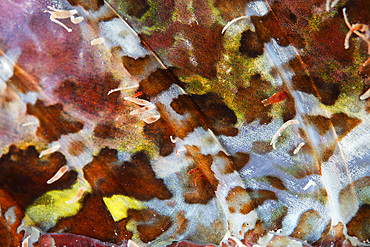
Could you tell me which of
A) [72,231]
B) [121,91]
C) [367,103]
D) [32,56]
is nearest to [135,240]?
[72,231]

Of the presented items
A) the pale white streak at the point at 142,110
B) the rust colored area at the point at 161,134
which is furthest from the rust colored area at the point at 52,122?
the rust colored area at the point at 161,134

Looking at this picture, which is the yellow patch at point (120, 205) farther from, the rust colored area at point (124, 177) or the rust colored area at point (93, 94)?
the rust colored area at point (93, 94)

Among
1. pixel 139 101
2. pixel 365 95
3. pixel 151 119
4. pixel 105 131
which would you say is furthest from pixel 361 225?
pixel 105 131

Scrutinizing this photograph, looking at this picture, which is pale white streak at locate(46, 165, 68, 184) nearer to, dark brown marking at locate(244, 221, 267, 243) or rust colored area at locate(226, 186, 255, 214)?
rust colored area at locate(226, 186, 255, 214)

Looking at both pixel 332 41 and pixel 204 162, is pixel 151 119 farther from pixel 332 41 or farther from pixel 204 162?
pixel 332 41

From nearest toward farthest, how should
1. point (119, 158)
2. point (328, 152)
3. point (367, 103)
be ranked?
1. point (367, 103)
2. point (328, 152)
3. point (119, 158)

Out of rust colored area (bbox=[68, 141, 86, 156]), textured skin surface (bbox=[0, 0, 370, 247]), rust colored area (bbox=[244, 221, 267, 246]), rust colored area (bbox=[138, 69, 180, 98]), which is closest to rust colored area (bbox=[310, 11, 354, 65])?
textured skin surface (bbox=[0, 0, 370, 247])

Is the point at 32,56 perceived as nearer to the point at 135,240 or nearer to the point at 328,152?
the point at 135,240

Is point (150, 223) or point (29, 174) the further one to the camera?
point (150, 223)
